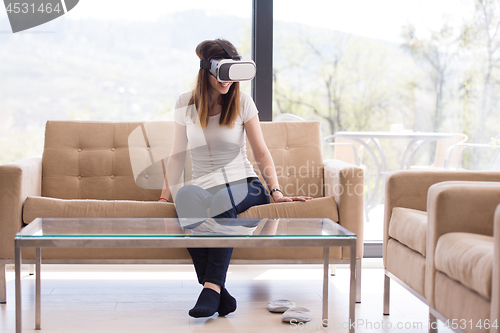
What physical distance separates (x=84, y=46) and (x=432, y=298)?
2.32m

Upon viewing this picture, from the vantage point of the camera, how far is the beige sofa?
1964 millimetres

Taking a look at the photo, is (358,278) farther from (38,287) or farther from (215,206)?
(38,287)

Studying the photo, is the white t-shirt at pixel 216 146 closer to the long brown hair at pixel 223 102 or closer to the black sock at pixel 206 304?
the long brown hair at pixel 223 102

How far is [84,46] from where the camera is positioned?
9.05ft

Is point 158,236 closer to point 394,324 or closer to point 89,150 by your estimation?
point 394,324

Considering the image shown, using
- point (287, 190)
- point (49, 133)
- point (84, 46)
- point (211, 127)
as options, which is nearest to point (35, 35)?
point (84, 46)

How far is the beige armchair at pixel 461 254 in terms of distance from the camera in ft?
3.78

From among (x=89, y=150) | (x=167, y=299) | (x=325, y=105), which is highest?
(x=325, y=105)

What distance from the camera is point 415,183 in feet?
6.15

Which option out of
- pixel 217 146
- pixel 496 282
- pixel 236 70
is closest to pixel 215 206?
pixel 217 146

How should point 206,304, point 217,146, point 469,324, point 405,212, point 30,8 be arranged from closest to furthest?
1. point 469,324
2. point 206,304
3. point 405,212
4. point 217,146
5. point 30,8

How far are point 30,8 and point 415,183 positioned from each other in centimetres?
236

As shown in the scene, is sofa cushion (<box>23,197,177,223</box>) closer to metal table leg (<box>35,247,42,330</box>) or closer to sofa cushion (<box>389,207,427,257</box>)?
metal table leg (<box>35,247,42,330</box>)

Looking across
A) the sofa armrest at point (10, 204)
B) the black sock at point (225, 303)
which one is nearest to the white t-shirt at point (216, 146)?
the black sock at point (225, 303)
